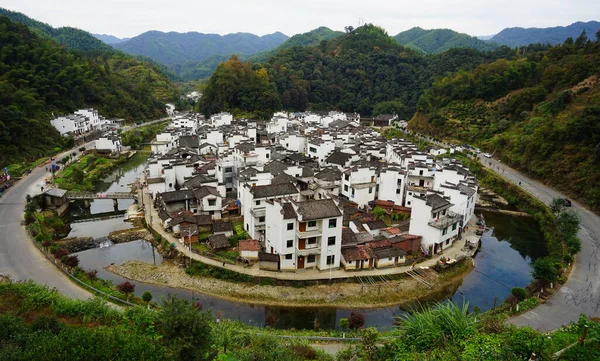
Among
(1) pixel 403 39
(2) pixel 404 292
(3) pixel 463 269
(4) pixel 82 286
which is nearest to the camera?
(4) pixel 82 286

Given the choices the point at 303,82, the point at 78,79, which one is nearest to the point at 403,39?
the point at 303,82

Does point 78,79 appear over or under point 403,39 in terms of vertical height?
under

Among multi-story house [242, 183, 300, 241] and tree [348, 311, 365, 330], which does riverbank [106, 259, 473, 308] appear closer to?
tree [348, 311, 365, 330]

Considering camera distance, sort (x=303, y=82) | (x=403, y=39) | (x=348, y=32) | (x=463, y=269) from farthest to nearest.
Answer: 1. (x=403, y=39)
2. (x=348, y=32)
3. (x=303, y=82)
4. (x=463, y=269)

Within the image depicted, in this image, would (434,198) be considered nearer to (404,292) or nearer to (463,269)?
(463,269)

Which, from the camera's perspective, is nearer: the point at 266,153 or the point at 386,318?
the point at 386,318

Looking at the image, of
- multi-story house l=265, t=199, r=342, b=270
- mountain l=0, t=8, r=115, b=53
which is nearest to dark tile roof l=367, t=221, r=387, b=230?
multi-story house l=265, t=199, r=342, b=270

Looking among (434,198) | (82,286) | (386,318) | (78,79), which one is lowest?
(386,318)
